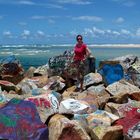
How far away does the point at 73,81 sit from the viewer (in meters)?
16.2

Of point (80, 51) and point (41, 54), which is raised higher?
point (80, 51)

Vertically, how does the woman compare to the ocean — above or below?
above

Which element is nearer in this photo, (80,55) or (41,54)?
(80,55)

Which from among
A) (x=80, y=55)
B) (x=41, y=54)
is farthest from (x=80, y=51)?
(x=41, y=54)

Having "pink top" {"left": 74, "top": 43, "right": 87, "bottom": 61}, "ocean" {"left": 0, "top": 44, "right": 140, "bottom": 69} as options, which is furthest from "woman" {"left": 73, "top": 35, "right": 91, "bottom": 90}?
"ocean" {"left": 0, "top": 44, "right": 140, "bottom": 69}

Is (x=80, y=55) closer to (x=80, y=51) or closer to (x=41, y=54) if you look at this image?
(x=80, y=51)

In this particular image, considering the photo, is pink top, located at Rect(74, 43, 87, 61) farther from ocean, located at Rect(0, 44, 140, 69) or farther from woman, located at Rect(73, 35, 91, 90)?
ocean, located at Rect(0, 44, 140, 69)

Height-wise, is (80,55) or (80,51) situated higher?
(80,51)

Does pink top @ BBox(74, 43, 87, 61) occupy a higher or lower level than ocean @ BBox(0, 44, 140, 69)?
higher

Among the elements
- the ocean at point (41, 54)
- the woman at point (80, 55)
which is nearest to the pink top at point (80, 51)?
the woman at point (80, 55)

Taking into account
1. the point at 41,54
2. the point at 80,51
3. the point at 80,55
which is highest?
the point at 80,51

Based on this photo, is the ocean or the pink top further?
the ocean

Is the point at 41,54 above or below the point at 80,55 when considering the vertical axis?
below

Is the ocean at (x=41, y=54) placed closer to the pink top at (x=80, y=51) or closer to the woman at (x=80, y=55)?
the woman at (x=80, y=55)
